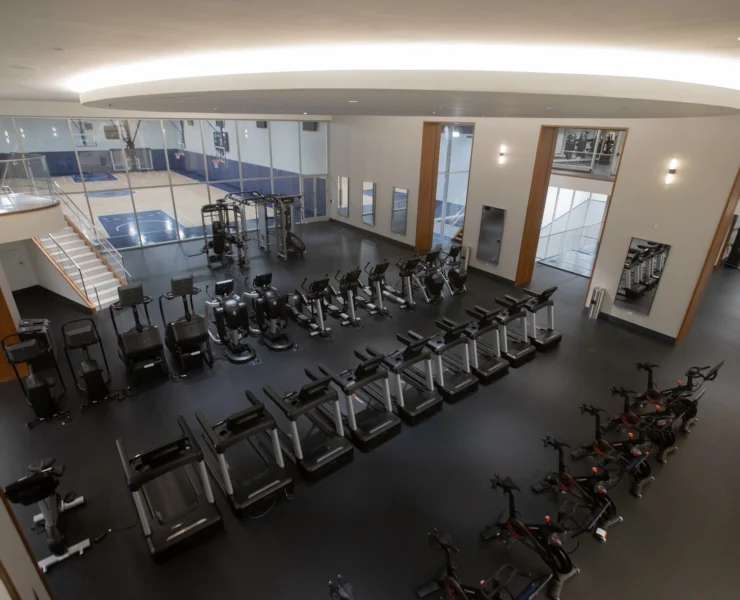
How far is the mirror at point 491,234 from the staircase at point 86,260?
316 inches

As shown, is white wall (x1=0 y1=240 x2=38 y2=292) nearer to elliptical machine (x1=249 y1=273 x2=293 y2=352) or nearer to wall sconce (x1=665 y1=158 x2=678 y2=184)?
elliptical machine (x1=249 y1=273 x2=293 y2=352)

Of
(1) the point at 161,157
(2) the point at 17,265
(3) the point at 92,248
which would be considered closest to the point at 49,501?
(3) the point at 92,248

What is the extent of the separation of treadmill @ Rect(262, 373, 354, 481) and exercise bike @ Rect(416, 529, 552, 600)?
1.46 m

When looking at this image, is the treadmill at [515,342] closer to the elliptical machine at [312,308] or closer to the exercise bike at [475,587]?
the elliptical machine at [312,308]

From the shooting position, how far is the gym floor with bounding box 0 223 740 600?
3.49 metres

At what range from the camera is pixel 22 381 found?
213 inches

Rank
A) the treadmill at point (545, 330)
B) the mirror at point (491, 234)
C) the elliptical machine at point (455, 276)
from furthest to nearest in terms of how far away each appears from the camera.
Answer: the mirror at point (491, 234), the elliptical machine at point (455, 276), the treadmill at point (545, 330)

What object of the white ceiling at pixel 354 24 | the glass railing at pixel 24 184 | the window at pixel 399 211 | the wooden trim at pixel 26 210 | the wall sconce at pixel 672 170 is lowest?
the window at pixel 399 211

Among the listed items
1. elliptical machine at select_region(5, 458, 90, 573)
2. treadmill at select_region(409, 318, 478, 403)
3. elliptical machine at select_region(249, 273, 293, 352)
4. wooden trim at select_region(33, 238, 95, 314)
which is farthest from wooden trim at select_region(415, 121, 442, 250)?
elliptical machine at select_region(5, 458, 90, 573)

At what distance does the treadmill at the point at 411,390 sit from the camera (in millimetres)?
5203

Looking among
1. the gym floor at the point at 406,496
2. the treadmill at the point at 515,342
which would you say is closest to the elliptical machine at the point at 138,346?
the gym floor at the point at 406,496

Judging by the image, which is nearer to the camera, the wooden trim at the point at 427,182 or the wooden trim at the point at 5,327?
the wooden trim at the point at 5,327

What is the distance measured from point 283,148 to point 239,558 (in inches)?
526

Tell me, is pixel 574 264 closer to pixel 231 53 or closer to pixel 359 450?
pixel 359 450
